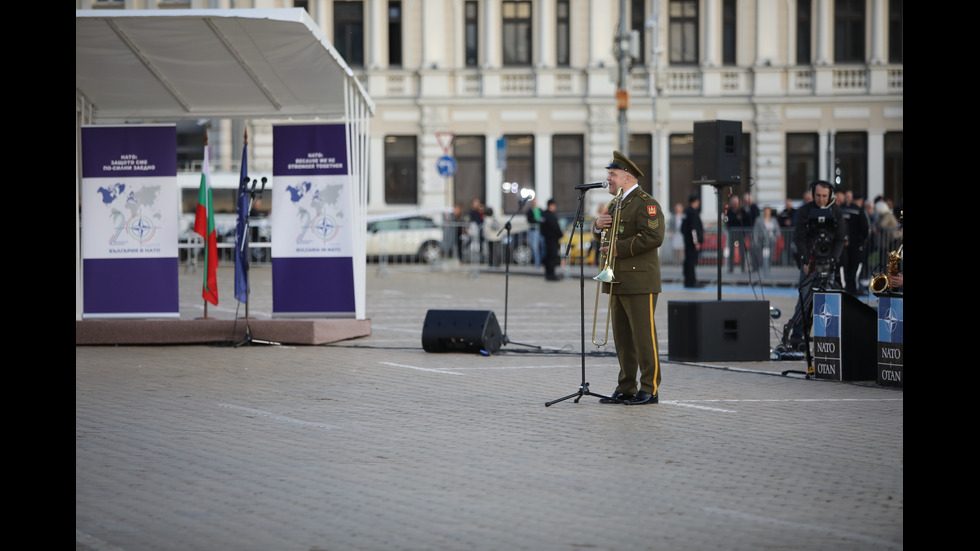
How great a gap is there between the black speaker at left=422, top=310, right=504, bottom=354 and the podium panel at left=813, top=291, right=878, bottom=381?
375 cm

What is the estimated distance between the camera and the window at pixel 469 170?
4384cm

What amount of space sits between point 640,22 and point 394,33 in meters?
7.86

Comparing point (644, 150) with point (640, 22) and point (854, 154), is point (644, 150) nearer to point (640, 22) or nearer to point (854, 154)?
point (640, 22)

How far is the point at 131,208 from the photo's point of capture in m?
16.4

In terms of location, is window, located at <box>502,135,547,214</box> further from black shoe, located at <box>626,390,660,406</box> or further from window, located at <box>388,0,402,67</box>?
black shoe, located at <box>626,390,660,406</box>

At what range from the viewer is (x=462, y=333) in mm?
14898

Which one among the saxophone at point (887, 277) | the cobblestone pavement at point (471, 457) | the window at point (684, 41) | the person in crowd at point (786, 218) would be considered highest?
the window at point (684, 41)

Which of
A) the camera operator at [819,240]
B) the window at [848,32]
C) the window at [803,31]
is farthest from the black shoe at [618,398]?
the window at [848,32]

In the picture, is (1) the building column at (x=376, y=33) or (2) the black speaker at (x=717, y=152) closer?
(2) the black speaker at (x=717, y=152)

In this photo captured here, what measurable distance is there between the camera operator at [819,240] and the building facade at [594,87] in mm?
28263

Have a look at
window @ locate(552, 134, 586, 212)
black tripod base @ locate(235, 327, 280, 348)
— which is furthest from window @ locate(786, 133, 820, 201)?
black tripod base @ locate(235, 327, 280, 348)

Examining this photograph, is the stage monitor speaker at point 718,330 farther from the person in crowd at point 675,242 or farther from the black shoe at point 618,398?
the person in crowd at point 675,242
